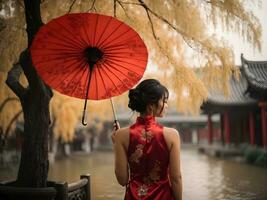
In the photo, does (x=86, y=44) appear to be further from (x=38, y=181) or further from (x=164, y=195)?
A: (x=38, y=181)

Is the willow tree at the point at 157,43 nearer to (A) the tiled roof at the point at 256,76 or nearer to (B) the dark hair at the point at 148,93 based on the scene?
(B) the dark hair at the point at 148,93

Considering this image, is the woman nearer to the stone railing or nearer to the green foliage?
the stone railing

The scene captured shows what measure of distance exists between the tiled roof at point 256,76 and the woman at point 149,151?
14.6 m

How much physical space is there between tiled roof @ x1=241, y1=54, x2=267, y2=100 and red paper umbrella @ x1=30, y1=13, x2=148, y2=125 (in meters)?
13.6

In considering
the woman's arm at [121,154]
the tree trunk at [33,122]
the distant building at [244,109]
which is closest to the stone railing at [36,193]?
the tree trunk at [33,122]

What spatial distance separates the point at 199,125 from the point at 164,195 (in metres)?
38.5

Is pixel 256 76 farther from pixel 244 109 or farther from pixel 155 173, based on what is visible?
pixel 155 173

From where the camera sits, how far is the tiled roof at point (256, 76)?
16.7 metres

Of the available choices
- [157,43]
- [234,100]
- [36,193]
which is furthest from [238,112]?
[36,193]

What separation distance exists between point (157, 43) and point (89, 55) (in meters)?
2.63

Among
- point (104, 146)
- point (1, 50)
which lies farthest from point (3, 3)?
point (104, 146)

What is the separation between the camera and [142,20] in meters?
6.65

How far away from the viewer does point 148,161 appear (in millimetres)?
2367

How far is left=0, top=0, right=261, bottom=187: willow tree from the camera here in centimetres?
506
